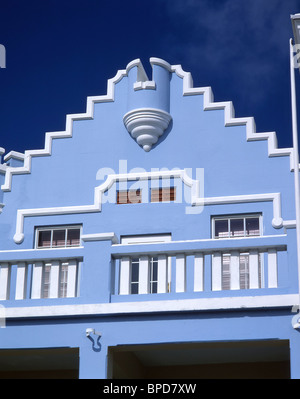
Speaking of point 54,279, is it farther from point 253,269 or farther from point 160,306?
point 253,269

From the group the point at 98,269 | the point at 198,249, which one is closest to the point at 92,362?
the point at 98,269

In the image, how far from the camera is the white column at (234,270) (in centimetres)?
1571

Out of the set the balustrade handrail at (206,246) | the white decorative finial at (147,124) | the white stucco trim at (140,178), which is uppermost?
the white decorative finial at (147,124)

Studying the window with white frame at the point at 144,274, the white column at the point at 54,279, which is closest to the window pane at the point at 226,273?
the window with white frame at the point at 144,274

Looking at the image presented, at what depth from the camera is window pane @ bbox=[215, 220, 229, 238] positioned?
18.8 m

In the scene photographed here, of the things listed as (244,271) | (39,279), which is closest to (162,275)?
(244,271)

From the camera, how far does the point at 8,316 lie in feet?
52.9

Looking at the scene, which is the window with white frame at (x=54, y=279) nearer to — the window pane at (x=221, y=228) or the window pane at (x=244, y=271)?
the window pane at (x=244, y=271)

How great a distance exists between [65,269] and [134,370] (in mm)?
2492

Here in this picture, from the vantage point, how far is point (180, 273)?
15930 mm

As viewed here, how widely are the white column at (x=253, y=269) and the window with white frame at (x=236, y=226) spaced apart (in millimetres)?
2886

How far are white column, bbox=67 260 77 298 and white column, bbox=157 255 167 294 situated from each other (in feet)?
4.91

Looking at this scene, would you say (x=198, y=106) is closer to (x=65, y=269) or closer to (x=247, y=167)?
(x=247, y=167)

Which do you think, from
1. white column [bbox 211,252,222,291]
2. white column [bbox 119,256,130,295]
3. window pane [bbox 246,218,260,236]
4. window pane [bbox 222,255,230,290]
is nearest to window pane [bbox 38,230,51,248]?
white column [bbox 119,256,130,295]
